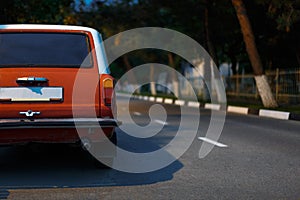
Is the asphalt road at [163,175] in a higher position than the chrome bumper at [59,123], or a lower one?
lower

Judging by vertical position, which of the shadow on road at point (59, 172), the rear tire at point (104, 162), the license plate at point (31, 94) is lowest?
the shadow on road at point (59, 172)

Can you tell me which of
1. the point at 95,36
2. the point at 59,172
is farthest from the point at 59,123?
the point at 95,36

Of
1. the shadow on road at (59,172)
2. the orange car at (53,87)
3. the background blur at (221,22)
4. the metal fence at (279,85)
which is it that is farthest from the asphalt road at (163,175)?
the metal fence at (279,85)

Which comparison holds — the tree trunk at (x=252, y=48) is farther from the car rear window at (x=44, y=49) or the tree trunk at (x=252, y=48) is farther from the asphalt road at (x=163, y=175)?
the car rear window at (x=44, y=49)

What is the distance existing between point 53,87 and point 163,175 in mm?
1672

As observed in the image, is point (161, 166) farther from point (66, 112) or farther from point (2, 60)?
point (2, 60)

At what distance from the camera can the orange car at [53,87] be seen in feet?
18.2

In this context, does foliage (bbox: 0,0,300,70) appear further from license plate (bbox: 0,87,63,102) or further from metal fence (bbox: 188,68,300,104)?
license plate (bbox: 0,87,63,102)

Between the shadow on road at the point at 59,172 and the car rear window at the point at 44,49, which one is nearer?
the shadow on road at the point at 59,172

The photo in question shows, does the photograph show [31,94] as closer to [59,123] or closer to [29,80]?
[29,80]

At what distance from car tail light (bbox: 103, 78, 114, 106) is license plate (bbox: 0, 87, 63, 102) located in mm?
517

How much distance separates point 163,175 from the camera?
233 inches

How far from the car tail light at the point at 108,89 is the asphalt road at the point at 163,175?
0.90 m

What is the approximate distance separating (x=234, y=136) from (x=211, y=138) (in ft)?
2.41
